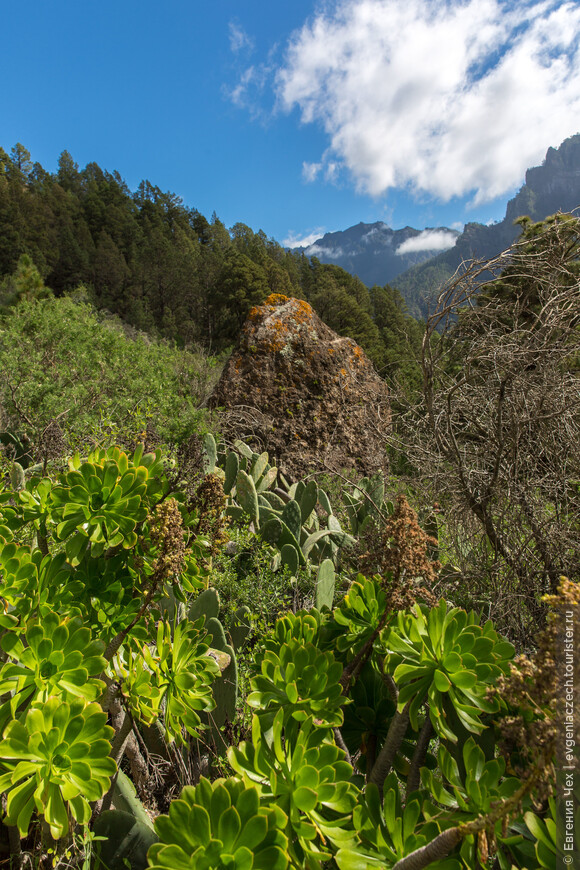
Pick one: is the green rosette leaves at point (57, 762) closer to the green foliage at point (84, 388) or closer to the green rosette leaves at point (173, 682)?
the green rosette leaves at point (173, 682)

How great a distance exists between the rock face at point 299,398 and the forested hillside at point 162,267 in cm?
1078

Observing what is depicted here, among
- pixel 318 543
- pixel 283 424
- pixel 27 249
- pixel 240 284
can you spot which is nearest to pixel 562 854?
pixel 318 543

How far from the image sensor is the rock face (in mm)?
4789

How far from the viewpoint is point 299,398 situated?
16.6 feet

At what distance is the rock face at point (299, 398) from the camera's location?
189 inches

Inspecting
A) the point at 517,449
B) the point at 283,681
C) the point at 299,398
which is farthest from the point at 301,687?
the point at 299,398

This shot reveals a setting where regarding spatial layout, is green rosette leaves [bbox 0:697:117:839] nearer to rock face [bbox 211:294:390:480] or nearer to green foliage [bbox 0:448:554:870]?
green foliage [bbox 0:448:554:870]

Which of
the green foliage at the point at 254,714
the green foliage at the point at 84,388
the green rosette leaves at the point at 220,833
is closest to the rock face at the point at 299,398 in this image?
the green foliage at the point at 84,388

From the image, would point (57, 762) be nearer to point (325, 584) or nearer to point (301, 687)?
point (301, 687)

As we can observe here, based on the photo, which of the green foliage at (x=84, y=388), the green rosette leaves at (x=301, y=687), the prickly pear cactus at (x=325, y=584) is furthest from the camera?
the green foliage at (x=84, y=388)

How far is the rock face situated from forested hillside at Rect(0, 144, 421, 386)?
10.8 meters

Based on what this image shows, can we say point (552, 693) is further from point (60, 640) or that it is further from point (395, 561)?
point (60, 640)

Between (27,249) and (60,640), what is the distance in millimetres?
34942

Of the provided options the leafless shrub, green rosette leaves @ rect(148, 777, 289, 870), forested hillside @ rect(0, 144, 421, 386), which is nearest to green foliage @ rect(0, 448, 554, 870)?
green rosette leaves @ rect(148, 777, 289, 870)
